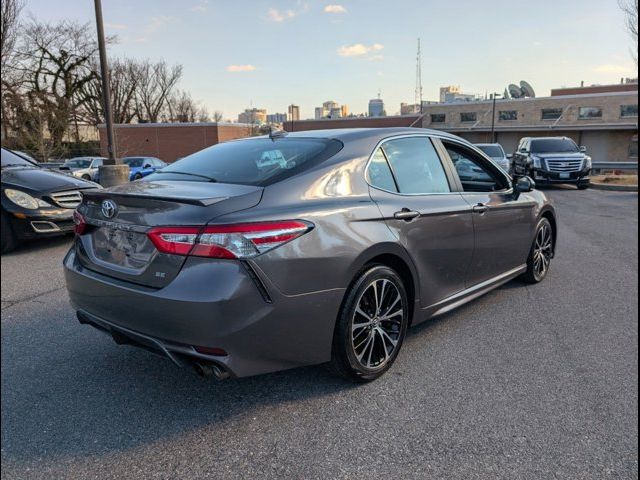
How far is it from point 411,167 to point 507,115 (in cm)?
5352

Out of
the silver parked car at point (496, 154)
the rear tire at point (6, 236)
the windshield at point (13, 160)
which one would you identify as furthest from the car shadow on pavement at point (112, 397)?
the silver parked car at point (496, 154)

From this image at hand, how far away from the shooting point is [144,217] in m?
2.55

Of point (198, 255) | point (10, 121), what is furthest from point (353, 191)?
point (10, 121)

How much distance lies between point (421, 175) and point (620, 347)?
1.95m

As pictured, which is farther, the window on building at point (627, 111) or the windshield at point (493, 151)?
the window on building at point (627, 111)

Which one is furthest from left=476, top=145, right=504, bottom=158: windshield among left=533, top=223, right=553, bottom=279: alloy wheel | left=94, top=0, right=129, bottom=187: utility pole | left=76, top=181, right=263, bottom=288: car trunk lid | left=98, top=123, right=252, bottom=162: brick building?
left=98, top=123, right=252, bottom=162: brick building

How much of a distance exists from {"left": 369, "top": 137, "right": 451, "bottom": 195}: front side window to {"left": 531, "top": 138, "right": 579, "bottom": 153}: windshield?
16.0 m

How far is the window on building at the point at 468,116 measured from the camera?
53.6m

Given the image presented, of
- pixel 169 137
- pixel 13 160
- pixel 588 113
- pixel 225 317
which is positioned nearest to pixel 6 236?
pixel 13 160

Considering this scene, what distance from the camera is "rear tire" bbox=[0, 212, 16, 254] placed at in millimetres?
6383

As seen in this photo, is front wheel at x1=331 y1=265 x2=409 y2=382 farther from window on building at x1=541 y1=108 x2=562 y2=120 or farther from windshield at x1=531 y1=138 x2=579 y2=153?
window on building at x1=541 y1=108 x2=562 y2=120

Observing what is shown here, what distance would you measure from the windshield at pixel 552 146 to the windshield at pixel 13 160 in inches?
645

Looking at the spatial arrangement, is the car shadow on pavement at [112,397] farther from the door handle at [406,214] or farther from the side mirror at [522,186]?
the side mirror at [522,186]

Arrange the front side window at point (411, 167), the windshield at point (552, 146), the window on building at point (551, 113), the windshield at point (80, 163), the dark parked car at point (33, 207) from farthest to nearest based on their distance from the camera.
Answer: the window on building at point (551, 113)
the windshield at point (80, 163)
the windshield at point (552, 146)
the dark parked car at point (33, 207)
the front side window at point (411, 167)
